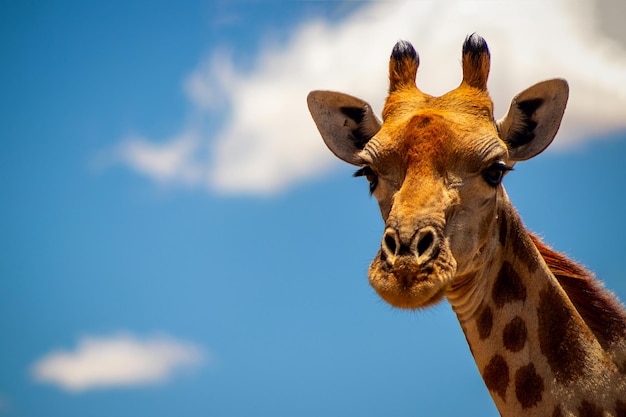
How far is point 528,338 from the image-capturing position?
1018 centimetres

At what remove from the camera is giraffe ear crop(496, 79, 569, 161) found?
35.2 feet

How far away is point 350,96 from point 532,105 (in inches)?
92.2

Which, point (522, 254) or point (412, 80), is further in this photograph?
point (412, 80)

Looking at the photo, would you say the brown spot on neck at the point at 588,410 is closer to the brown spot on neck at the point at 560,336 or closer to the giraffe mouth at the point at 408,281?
the brown spot on neck at the point at 560,336

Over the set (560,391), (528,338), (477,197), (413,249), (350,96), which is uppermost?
(350,96)

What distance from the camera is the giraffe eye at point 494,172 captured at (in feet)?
33.0

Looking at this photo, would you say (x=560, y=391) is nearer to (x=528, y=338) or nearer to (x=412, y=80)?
(x=528, y=338)

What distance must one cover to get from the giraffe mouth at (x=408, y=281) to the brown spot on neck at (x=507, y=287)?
1.49 m

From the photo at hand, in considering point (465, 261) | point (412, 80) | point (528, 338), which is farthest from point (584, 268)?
point (412, 80)

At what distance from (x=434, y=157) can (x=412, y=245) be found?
1.28 m

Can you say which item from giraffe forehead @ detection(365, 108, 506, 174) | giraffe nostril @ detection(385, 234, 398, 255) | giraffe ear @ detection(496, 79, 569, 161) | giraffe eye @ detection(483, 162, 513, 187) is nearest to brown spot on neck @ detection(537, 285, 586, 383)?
giraffe eye @ detection(483, 162, 513, 187)

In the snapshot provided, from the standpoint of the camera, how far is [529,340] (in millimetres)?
10172

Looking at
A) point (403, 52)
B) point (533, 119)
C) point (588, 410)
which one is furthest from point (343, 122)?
point (588, 410)

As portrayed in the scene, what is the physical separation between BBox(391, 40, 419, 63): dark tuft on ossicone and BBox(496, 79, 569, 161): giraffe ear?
1.65 metres
